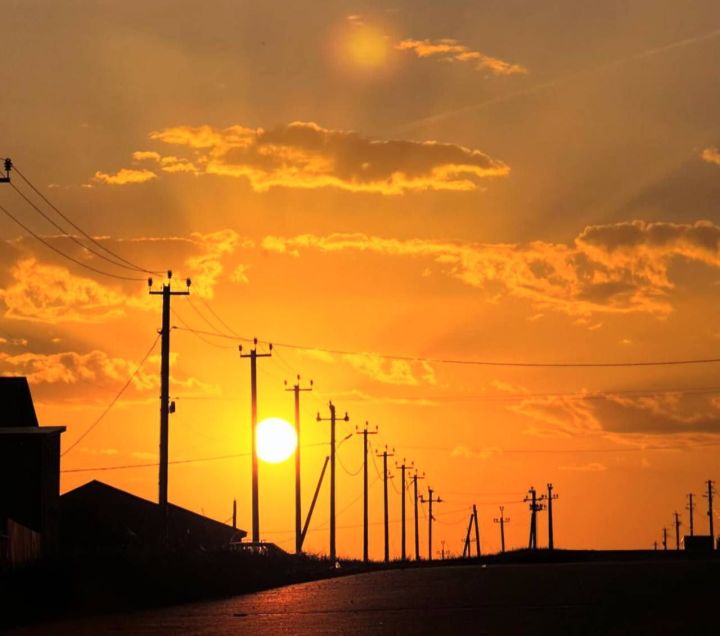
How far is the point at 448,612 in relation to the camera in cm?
2983

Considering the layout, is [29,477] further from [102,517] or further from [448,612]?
[448,612]

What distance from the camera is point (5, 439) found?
203 ft

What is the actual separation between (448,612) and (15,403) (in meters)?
40.7

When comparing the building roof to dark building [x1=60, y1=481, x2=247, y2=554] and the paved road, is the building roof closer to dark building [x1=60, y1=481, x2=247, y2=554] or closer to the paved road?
dark building [x1=60, y1=481, x2=247, y2=554]

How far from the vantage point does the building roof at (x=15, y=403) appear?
215ft

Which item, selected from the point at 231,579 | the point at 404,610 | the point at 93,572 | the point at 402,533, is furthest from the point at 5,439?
the point at 402,533

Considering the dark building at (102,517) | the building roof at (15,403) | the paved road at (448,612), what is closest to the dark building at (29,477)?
the building roof at (15,403)

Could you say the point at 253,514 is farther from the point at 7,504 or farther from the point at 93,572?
the point at 93,572

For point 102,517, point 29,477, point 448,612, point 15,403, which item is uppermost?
point 15,403

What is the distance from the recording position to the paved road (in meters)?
24.8

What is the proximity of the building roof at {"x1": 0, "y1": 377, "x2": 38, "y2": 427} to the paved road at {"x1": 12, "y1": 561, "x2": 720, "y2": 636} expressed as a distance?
25267 mm

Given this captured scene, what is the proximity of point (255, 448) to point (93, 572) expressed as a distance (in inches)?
1312

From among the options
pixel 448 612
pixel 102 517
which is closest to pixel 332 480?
pixel 102 517

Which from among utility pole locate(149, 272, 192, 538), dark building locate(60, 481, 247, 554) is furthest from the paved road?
dark building locate(60, 481, 247, 554)
